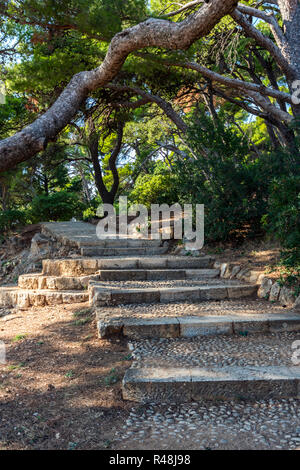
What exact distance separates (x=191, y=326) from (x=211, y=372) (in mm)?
962

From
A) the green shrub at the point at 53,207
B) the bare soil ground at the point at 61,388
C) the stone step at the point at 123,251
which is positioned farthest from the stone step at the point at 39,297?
the green shrub at the point at 53,207

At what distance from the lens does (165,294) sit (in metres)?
4.84

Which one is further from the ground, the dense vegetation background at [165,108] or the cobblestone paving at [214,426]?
the dense vegetation background at [165,108]

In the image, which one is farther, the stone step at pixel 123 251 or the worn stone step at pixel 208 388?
the stone step at pixel 123 251

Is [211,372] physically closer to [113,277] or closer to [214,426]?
[214,426]

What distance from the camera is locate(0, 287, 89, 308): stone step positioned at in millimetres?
5371

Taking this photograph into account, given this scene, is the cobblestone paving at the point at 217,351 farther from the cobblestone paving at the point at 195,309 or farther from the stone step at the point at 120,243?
the stone step at the point at 120,243

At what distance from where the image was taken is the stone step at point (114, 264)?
611 cm

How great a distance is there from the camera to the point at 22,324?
478cm

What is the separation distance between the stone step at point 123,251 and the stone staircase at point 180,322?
92 cm

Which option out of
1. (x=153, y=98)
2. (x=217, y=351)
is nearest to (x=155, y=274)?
(x=217, y=351)

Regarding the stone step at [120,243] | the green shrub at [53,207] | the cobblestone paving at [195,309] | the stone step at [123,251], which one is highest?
the green shrub at [53,207]
